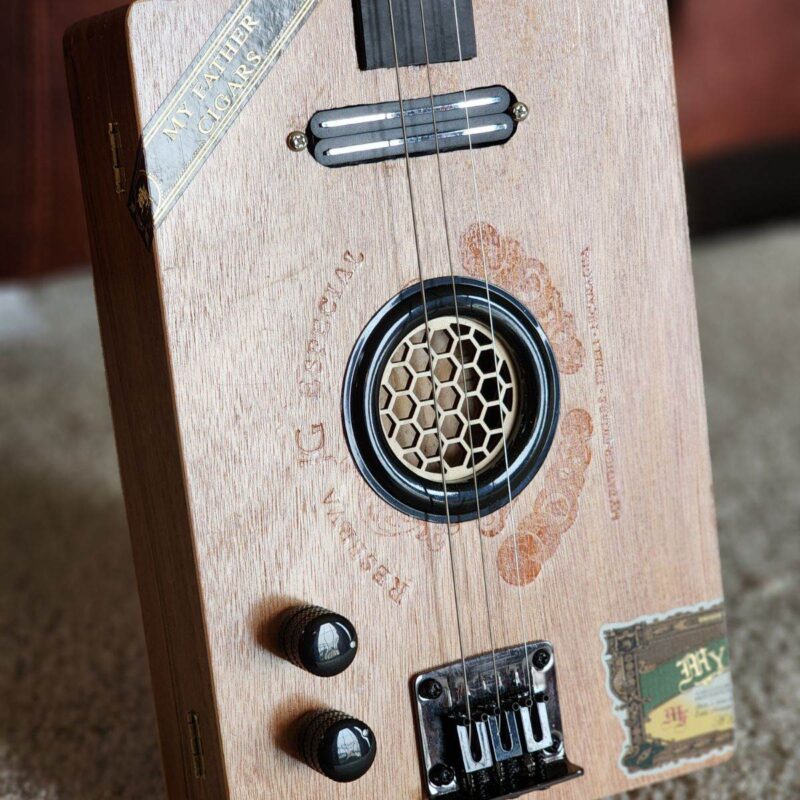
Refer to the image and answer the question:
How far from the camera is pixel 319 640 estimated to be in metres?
0.73

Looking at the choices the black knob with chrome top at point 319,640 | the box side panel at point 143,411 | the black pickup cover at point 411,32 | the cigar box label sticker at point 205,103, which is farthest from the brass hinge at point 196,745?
the black pickup cover at point 411,32

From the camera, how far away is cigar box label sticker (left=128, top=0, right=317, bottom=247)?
0.71 metres

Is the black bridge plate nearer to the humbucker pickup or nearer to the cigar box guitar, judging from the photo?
the cigar box guitar

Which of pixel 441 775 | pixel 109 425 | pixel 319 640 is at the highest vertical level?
pixel 109 425

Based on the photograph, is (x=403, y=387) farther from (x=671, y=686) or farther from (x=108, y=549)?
(x=108, y=549)

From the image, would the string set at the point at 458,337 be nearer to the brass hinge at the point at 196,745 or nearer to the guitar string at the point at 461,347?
the guitar string at the point at 461,347

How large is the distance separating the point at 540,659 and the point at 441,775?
107 mm

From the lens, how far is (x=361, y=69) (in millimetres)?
748

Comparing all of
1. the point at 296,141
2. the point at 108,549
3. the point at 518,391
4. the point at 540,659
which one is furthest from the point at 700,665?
the point at 108,549

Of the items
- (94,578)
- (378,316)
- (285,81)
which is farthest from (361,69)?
(94,578)

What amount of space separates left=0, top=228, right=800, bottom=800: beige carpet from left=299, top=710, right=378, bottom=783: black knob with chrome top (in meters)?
0.23

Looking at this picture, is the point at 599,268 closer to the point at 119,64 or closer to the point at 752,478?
the point at 119,64

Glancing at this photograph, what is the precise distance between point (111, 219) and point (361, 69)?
0.20 m

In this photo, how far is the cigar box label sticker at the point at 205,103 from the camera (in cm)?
71
